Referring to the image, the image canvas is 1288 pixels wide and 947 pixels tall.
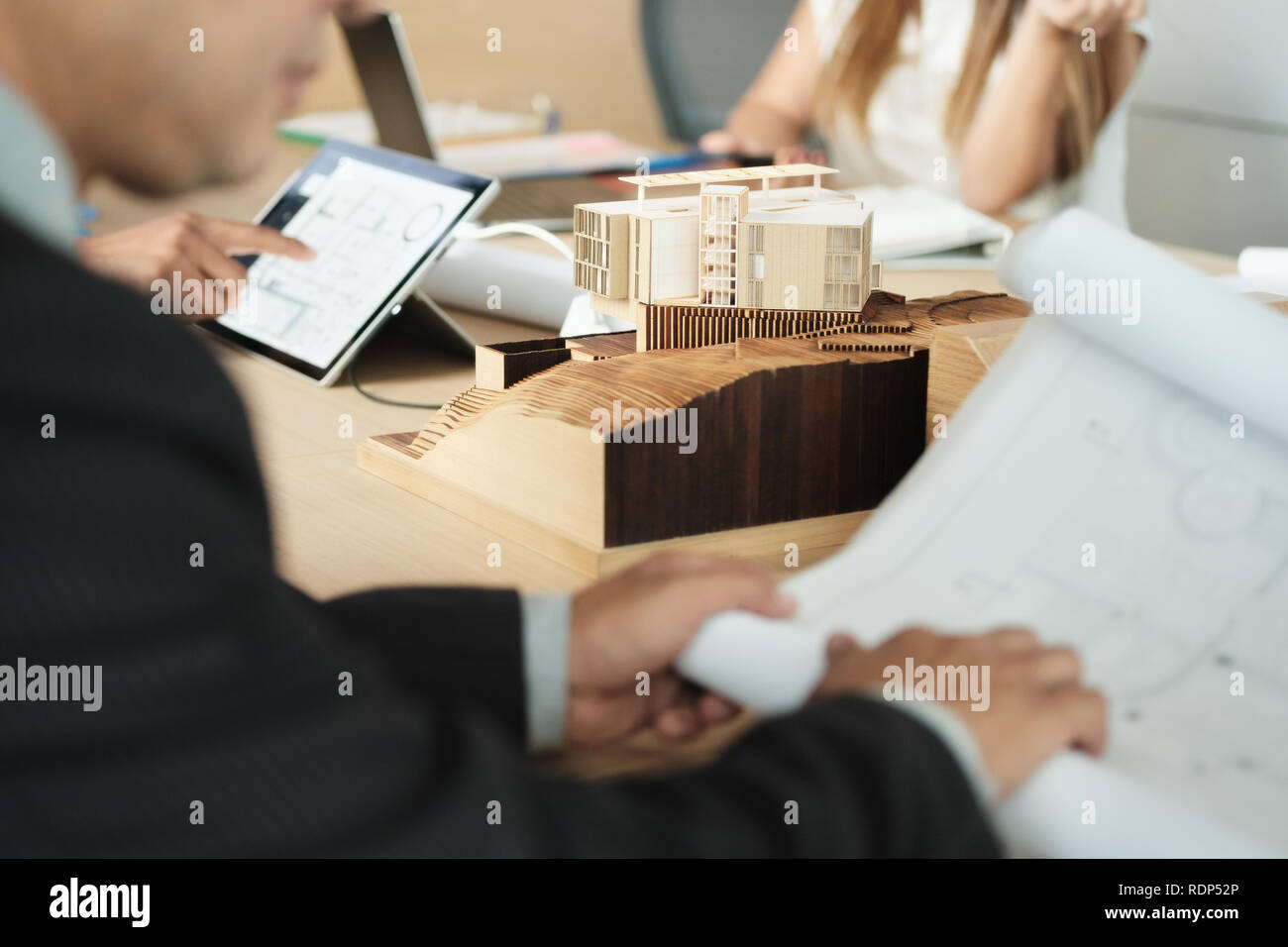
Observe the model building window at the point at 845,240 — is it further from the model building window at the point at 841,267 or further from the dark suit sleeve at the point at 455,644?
the dark suit sleeve at the point at 455,644

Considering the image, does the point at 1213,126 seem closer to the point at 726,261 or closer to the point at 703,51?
the point at 703,51

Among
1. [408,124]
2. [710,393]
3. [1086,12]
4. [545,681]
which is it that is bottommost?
[545,681]

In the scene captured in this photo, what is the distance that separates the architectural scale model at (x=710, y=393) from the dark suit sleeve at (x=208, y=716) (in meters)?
0.31

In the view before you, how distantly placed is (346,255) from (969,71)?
1111 millimetres

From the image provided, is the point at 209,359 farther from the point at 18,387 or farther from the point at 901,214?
the point at 901,214

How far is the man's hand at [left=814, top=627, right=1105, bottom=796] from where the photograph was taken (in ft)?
1.55

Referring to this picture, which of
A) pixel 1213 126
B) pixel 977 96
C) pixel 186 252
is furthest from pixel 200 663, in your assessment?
pixel 1213 126

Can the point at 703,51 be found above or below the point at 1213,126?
above

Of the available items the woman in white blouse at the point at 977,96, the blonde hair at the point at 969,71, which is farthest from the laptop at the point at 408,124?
A: the blonde hair at the point at 969,71

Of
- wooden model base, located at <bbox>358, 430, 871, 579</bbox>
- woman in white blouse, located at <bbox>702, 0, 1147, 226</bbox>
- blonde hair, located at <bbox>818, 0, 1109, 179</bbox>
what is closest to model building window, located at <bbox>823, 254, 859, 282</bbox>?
wooden model base, located at <bbox>358, 430, 871, 579</bbox>

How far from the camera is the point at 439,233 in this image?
107 centimetres

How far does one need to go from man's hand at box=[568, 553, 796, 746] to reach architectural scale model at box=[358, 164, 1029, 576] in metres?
0.14

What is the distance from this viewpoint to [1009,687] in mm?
499

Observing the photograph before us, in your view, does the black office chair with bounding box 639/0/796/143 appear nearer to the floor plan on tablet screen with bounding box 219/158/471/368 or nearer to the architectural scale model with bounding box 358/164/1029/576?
the floor plan on tablet screen with bounding box 219/158/471/368
